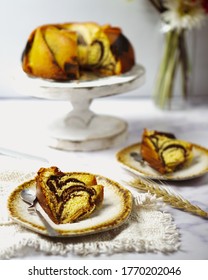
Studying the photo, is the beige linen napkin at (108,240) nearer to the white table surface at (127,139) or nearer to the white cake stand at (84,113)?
the white table surface at (127,139)

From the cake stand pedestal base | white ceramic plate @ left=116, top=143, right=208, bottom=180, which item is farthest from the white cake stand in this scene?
white ceramic plate @ left=116, top=143, right=208, bottom=180

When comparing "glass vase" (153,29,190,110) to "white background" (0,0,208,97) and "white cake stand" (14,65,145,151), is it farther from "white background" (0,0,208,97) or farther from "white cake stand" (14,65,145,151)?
"white cake stand" (14,65,145,151)

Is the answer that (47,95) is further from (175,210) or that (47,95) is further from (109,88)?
(175,210)

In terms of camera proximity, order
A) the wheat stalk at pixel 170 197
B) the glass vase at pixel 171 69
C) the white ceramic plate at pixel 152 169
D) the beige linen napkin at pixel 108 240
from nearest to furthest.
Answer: the beige linen napkin at pixel 108 240
the wheat stalk at pixel 170 197
the white ceramic plate at pixel 152 169
the glass vase at pixel 171 69

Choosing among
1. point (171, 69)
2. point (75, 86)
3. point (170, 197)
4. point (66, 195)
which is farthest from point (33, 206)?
point (171, 69)

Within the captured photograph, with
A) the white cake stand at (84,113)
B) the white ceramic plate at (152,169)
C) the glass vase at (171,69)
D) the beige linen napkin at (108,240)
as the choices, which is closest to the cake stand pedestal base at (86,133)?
the white cake stand at (84,113)

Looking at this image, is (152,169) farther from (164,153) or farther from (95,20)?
(95,20)

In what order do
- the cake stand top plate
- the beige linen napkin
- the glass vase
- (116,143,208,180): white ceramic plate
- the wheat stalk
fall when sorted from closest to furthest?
the beige linen napkin, the wheat stalk, (116,143,208,180): white ceramic plate, the cake stand top plate, the glass vase

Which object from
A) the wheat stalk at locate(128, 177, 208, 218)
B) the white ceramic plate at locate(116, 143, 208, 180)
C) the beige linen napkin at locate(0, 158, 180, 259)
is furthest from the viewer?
the white ceramic plate at locate(116, 143, 208, 180)
